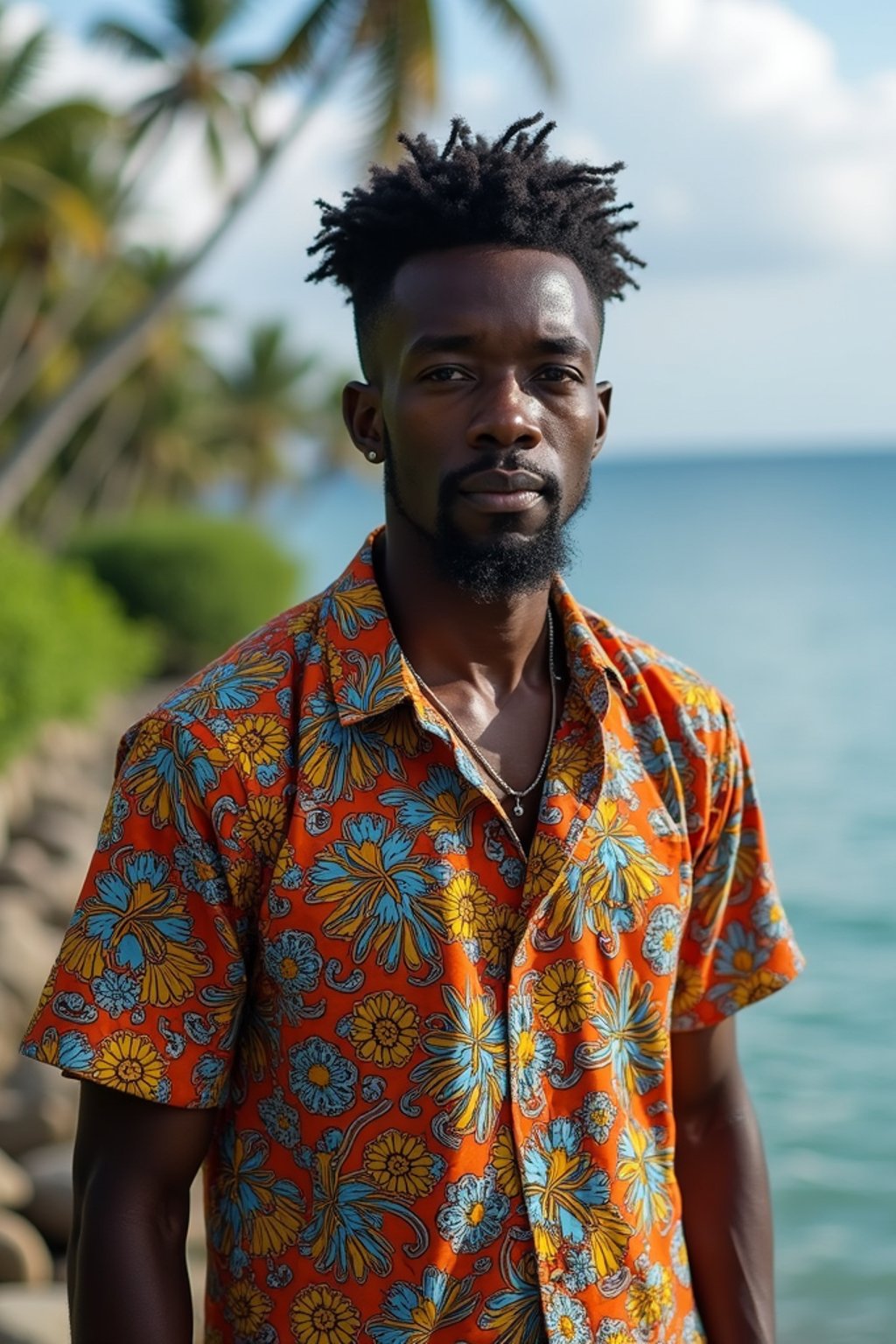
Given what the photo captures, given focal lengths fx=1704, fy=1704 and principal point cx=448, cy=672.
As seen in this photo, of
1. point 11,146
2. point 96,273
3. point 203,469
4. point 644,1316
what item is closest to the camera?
point 644,1316

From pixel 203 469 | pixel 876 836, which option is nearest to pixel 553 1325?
pixel 876 836

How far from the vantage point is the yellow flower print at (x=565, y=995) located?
205cm

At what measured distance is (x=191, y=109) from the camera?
20594 millimetres

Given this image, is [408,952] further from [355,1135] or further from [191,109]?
[191,109]

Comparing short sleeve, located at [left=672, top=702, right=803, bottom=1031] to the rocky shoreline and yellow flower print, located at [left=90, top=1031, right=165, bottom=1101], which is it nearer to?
yellow flower print, located at [left=90, top=1031, right=165, bottom=1101]

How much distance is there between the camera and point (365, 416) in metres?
2.31

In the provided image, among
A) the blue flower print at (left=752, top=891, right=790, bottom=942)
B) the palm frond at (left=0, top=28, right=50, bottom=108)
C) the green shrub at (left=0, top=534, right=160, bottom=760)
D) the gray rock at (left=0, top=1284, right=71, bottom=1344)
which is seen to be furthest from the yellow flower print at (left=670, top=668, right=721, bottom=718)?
the palm frond at (left=0, top=28, right=50, bottom=108)

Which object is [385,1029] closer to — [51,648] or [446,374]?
[446,374]

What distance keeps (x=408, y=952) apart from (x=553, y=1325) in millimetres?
466

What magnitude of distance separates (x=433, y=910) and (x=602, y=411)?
796mm

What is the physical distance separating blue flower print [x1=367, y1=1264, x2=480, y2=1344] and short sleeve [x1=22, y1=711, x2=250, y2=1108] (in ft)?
1.04

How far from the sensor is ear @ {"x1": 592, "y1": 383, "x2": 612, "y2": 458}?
235 centimetres

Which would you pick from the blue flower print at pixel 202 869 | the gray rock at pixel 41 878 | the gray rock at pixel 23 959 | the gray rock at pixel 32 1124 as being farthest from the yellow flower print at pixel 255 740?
the gray rock at pixel 41 878

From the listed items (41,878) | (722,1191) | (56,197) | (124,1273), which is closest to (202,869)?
(124,1273)
